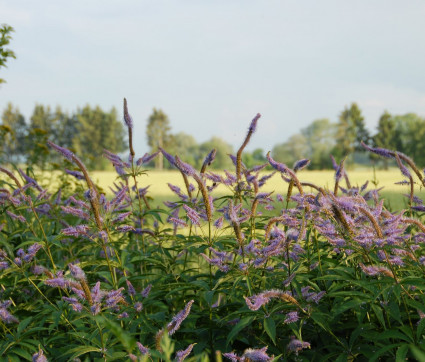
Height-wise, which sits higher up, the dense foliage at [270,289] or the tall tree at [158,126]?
the tall tree at [158,126]

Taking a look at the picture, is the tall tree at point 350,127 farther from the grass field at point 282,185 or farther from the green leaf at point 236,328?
the green leaf at point 236,328

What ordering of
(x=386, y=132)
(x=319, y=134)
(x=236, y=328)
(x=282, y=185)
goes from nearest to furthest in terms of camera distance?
(x=236, y=328) → (x=282, y=185) → (x=386, y=132) → (x=319, y=134)

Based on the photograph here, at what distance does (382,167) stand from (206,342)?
78605 millimetres

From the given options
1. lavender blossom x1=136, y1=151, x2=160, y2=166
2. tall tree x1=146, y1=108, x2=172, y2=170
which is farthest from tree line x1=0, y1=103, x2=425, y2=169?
lavender blossom x1=136, y1=151, x2=160, y2=166

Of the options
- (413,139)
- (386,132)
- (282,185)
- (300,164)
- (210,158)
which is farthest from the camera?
(386,132)

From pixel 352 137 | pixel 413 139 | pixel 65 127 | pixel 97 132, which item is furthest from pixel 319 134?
pixel 65 127

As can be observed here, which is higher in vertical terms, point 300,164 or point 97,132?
point 97,132

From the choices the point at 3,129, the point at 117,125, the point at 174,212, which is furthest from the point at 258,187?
the point at 117,125

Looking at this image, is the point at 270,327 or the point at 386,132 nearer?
the point at 270,327

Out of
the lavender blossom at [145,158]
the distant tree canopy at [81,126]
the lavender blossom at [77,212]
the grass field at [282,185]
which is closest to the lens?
the lavender blossom at [77,212]

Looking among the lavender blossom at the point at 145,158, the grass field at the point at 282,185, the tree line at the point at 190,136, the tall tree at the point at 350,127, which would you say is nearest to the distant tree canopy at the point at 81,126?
the tree line at the point at 190,136

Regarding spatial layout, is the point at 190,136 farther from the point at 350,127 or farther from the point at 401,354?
the point at 401,354

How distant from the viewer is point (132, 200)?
4547 mm

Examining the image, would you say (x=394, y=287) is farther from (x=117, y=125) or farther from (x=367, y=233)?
(x=117, y=125)
